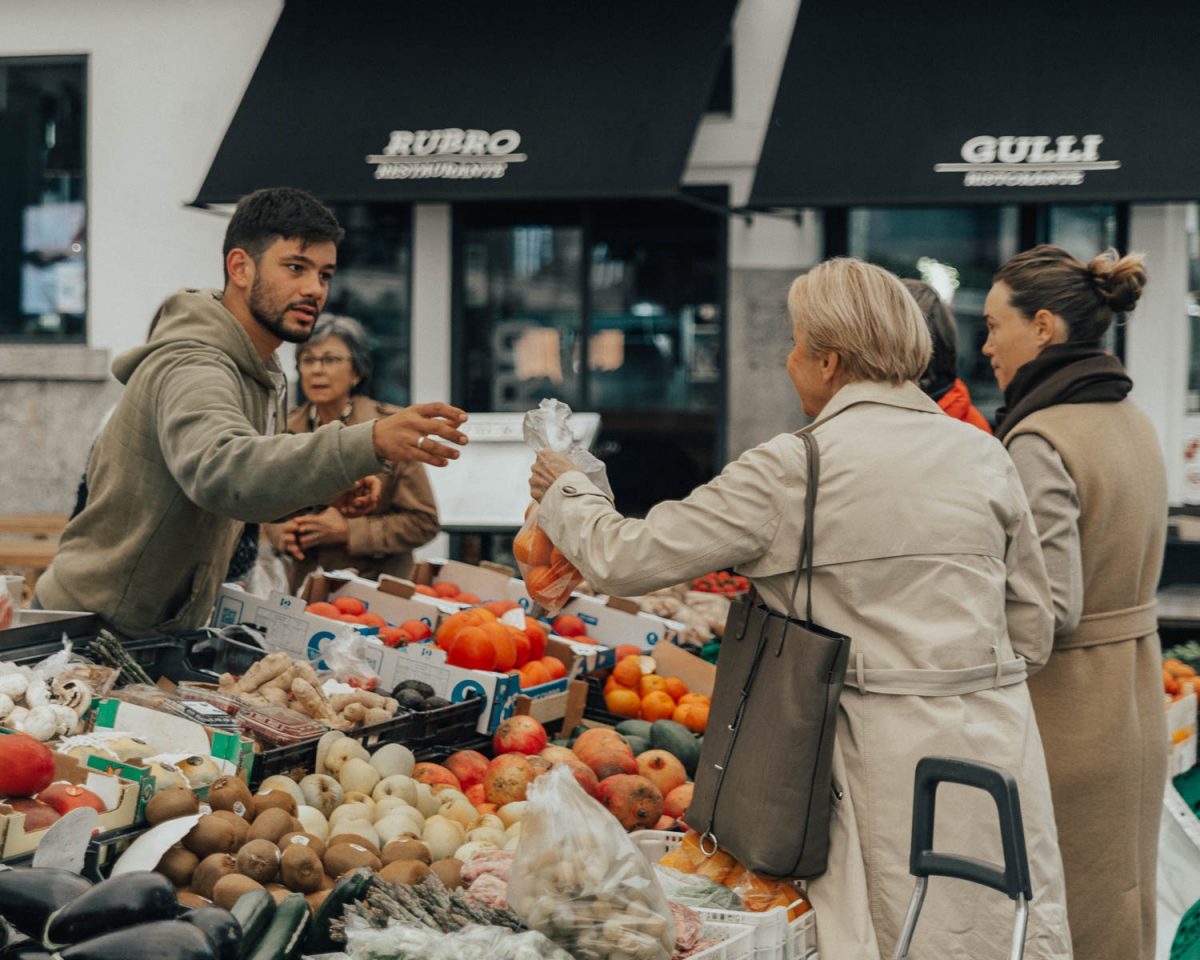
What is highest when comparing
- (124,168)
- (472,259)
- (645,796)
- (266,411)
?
(124,168)

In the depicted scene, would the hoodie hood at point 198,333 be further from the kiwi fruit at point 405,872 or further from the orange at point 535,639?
the kiwi fruit at point 405,872

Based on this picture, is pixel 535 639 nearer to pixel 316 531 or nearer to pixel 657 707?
pixel 657 707

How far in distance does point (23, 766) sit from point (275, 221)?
64.7 inches

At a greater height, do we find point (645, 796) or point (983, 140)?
point (983, 140)

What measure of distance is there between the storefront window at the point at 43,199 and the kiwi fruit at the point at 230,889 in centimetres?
887

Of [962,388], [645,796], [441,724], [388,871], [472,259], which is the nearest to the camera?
[388,871]

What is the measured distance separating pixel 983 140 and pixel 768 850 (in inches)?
251

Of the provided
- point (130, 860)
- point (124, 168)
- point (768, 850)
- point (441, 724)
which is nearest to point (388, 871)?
point (130, 860)

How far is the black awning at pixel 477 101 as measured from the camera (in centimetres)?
884

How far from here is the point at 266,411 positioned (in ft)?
13.4

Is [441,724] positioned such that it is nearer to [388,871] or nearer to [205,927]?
[388,871]

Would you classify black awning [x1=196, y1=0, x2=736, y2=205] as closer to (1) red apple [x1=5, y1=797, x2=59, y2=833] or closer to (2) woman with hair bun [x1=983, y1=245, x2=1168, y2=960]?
(2) woman with hair bun [x1=983, y1=245, x2=1168, y2=960]

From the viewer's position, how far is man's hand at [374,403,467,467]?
3213 millimetres

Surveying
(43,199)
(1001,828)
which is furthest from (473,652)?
(43,199)
